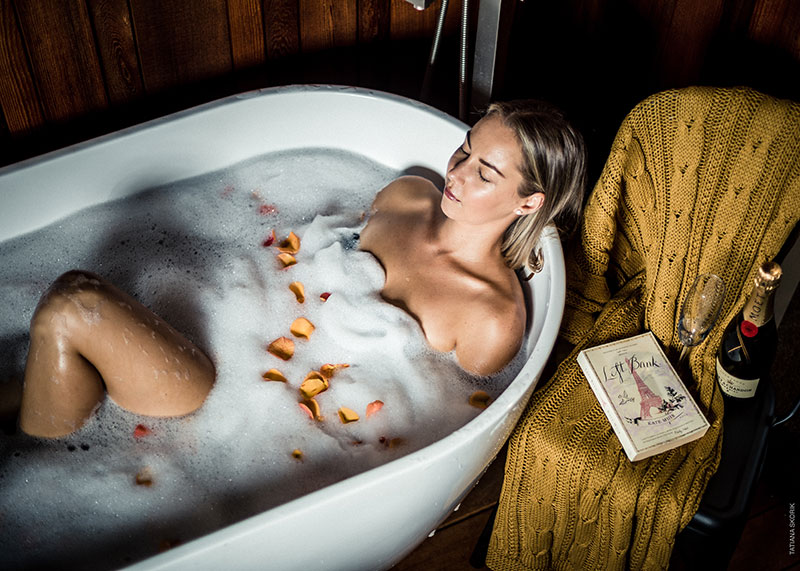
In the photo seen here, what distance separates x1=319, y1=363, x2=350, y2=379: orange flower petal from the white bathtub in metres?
0.40

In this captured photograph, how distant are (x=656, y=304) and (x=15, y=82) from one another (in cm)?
164

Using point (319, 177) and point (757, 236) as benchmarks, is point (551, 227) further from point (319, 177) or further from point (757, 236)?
point (319, 177)

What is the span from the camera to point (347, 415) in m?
1.61

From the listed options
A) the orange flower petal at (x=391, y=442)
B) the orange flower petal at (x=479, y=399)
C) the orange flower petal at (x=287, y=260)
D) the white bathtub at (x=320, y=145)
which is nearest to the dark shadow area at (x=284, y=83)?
the white bathtub at (x=320, y=145)

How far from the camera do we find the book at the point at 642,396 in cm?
141

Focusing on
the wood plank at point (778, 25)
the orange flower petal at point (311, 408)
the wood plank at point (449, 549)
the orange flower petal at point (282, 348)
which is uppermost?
the wood plank at point (778, 25)

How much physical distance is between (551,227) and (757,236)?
410mm

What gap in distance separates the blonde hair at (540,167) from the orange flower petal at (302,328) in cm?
49

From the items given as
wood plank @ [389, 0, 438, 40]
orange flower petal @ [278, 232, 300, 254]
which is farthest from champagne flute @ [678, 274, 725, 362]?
wood plank @ [389, 0, 438, 40]

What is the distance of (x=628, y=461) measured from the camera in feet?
4.61

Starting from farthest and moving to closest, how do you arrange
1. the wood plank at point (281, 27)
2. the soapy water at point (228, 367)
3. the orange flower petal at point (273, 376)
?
the wood plank at point (281, 27) → the orange flower petal at point (273, 376) → the soapy water at point (228, 367)

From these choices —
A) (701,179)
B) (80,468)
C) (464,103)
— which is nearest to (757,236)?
(701,179)

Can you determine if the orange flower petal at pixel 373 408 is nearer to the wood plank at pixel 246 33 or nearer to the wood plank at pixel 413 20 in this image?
the wood plank at pixel 246 33

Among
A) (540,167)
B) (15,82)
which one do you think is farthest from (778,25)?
(15,82)
